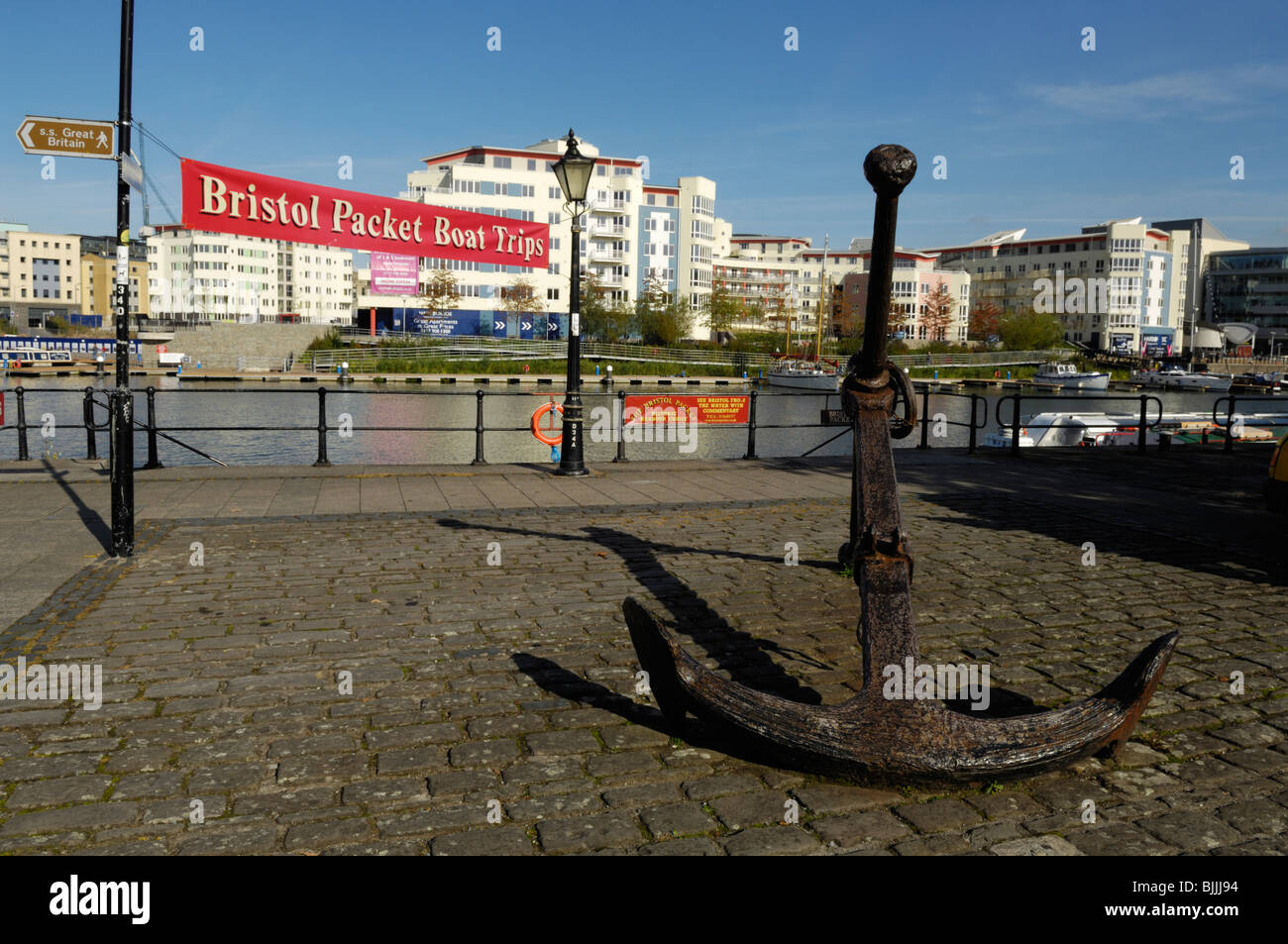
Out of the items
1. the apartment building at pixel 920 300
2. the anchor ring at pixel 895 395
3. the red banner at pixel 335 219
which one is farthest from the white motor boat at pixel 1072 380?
the anchor ring at pixel 895 395

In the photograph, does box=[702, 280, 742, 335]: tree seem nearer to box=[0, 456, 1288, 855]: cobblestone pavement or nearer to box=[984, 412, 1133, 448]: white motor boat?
box=[984, 412, 1133, 448]: white motor boat

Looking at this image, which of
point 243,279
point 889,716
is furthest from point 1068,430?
point 243,279

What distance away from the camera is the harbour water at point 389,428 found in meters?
22.6

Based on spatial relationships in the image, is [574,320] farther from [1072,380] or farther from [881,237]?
[1072,380]

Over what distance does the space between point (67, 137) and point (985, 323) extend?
116 m

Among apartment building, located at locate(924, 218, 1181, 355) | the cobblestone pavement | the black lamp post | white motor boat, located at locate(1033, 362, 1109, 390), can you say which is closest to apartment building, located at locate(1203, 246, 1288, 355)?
apartment building, located at locate(924, 218, 1181, 355)

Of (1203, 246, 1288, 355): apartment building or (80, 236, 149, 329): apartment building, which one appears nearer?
(1203, 246, 1288, 355): apartment building

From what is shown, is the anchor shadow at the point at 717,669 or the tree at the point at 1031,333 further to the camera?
the tree at the point at 1031,333

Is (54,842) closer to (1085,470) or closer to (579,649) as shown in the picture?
(579,649)

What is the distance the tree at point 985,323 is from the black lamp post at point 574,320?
105 m

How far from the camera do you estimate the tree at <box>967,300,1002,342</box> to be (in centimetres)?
11256

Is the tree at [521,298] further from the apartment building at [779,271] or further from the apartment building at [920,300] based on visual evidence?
the apartment building at [920,300]

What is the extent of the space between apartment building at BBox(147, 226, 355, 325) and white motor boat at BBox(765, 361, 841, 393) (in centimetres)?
8718

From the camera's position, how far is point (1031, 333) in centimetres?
9700
